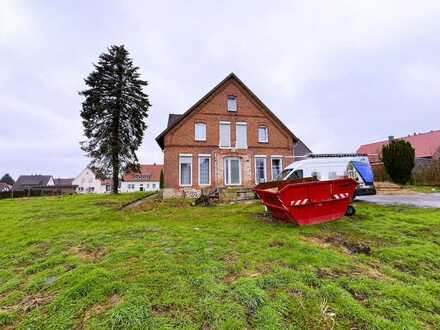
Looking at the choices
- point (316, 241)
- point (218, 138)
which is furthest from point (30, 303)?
point (218, 138)

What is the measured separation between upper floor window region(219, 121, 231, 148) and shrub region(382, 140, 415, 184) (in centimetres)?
1467

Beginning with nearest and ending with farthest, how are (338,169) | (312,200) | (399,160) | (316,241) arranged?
1. (316,241)
2. (312,200)
3. (338,169)
4. (399,160)

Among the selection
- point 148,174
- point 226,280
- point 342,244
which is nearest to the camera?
point 226,280

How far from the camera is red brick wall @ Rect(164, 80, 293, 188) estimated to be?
56.5ft

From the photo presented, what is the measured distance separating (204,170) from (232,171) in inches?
88.3

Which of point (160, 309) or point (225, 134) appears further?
point (225, 134)

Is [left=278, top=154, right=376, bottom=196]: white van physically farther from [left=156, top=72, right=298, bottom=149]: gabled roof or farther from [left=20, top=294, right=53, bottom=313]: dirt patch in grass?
[left=20, top=294, right=53, bottom=313]: dirt patch in grass

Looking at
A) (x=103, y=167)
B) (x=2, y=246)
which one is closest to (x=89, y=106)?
(x=103, y=167)

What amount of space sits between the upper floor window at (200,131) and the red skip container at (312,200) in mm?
10719

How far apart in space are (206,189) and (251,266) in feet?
43.7

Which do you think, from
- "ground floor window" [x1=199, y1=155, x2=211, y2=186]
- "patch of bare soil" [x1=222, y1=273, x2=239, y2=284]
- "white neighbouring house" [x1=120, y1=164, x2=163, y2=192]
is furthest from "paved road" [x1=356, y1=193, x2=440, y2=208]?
"white neighbouring house" [x1=120, y1=164, x2=163, y2=192]

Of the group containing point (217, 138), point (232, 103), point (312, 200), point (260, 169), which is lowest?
point (312, 200)

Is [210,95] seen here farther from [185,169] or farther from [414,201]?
[414,201]

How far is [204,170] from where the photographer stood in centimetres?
1777
